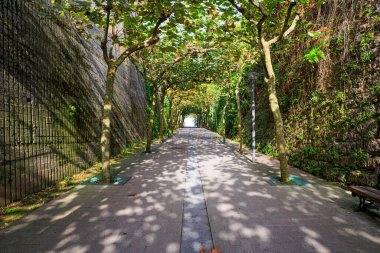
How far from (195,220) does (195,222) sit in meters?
0.08

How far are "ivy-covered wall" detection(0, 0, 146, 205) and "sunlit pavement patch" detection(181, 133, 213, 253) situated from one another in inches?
132

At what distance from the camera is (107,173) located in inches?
252

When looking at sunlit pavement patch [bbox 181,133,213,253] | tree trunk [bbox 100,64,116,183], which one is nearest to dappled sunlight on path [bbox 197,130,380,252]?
sunlit pavement patch [bbox 181,133,213,253]

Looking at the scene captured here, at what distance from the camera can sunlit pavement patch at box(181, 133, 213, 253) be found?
10.4 feet

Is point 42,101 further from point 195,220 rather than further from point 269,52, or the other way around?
point 269,52

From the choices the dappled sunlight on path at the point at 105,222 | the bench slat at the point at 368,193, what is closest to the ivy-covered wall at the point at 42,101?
the dappled sunlight on path at the point at 105,222

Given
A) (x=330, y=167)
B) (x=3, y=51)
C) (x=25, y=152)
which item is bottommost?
(x=330, y=167)

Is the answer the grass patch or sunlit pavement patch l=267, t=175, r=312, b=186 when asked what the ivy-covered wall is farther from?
sunlit pavement patch l=267, t=175, r=312, b=186

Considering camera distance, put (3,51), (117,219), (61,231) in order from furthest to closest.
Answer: (3,51), (117,219), (61,231)

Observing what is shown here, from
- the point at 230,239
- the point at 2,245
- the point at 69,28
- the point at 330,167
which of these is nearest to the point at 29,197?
the point at 2,245

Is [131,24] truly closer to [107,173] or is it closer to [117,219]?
[107,173]

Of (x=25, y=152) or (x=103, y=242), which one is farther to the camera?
(x=25, y=152)

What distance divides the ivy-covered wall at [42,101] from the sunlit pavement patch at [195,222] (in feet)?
11.0

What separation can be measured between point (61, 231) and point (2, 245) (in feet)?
2.27
